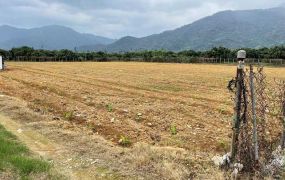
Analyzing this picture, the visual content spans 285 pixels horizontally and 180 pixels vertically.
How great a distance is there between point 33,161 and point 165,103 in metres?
9.11

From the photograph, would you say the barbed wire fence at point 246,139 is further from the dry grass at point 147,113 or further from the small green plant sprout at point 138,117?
the small green plant sprout at point 138,117

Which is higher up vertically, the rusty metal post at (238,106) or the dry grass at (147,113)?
the rusty metal post at (238,106)

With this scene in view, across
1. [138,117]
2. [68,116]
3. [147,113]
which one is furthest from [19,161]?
[147,113]

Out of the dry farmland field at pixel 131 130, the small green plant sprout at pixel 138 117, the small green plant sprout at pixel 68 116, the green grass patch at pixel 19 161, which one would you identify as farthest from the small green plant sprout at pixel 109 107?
the green grass patch at pixel 19 161

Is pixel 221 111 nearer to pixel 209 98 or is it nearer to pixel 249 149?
pixel 209 98

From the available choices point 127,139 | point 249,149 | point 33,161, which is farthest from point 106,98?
point 249,149

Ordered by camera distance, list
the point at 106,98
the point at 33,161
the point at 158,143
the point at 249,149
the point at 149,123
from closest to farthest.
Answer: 1. the point at 249,149
2. the point at 33,161
3. the point at 158,143
4. the point at 149,123
5. the point at 106,98

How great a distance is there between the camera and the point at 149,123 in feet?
42.4

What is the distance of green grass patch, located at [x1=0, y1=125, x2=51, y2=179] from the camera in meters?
8.31

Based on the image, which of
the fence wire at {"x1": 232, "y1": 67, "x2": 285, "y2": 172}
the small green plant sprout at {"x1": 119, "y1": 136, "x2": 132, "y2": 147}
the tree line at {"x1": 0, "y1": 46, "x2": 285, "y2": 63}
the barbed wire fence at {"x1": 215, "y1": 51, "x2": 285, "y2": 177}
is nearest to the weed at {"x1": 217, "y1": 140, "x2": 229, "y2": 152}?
the fence wire at {"x1": 232, "y1": 67, "x2": 285, "y2": 172}

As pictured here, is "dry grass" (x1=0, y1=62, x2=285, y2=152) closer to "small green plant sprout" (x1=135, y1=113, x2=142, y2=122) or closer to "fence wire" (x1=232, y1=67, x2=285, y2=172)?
"small green plant sprout" (x1=135, y1=113, x2=142, y2=122)

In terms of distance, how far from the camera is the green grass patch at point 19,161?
8312 millimetres

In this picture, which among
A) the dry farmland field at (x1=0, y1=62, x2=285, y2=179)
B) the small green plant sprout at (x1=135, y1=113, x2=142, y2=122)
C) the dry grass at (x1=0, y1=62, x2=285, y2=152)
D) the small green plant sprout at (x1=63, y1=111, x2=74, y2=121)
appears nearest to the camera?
the dry farmland field at (x1=0, y1=62, x2=285, y2=179)

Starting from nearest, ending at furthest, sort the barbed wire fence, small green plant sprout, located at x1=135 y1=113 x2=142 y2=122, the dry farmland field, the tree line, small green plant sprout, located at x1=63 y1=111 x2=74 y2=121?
the barbed wire fence → the dry farmland field → small green plant sprout, located at x1=135 y1=113 x2=142 y2=122 → small green plant sprout, located at x1=63 y1=111 x2=74 y2=121 → the tree line
